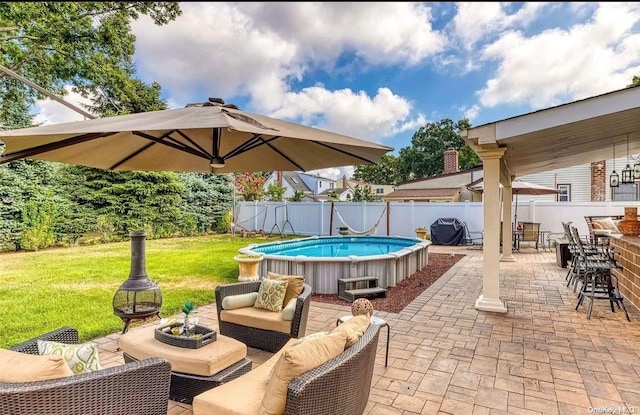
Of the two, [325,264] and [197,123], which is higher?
[197,123]

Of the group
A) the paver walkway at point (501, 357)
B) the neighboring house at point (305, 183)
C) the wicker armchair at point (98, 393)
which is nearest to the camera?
the wicker armchair at point (98, 393)

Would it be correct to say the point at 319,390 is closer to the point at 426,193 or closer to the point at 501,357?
the point at 501,357

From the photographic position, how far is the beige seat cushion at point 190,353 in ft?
9.53

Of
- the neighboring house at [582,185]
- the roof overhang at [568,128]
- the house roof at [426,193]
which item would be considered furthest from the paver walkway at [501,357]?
the house roof at [426,193]

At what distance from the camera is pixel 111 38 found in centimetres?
1136

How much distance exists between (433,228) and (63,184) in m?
13.5

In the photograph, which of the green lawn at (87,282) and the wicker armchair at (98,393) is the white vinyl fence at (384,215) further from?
the wicker armchair at (98,393)

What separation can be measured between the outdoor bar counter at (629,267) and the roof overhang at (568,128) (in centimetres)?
169

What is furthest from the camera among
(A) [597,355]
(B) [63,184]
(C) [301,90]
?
(C) [301,90]

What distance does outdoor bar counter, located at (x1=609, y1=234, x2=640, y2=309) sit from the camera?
546 cm

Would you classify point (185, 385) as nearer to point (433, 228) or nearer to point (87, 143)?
point (87, 143)

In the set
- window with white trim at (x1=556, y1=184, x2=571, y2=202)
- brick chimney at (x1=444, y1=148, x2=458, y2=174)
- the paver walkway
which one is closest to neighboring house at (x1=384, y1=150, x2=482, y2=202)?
brick chimney at (x1=444, y1=148, x2=458, y2=174)

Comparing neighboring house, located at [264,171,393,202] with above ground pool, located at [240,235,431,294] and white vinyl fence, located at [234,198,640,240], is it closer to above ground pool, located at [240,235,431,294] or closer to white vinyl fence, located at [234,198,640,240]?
white vinyl fence, located at [234,198,640,240]

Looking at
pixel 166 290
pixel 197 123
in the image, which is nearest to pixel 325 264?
pixel 166 290
